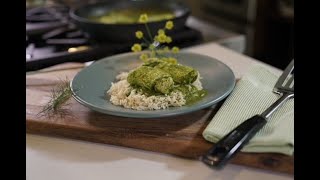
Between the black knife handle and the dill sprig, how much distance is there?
29 cm

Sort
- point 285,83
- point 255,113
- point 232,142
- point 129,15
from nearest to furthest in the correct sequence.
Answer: point 232,142 < point 255,113 < point 285,83 < point 129,15

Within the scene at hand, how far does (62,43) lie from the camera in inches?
43.4

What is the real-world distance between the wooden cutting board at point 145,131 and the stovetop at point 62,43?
313mm

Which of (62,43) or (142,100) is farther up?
(142,100)

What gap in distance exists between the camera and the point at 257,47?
209cm

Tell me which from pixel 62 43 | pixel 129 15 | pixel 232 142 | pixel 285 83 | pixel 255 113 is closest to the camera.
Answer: pixel 232 142

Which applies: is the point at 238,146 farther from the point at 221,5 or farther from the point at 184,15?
the point at 221,5

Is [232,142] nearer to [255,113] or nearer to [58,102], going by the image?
→ [255,113]

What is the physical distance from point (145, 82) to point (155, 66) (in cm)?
7

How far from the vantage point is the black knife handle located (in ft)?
1.63

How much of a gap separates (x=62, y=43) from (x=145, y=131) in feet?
1.90

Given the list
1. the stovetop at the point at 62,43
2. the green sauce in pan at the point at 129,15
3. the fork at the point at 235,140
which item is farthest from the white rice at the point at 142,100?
the green sauce in pan at the point at 129,15

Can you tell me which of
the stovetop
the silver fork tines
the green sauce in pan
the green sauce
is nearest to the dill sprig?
the green sauce

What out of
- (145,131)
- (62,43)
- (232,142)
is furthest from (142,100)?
(62,43)
